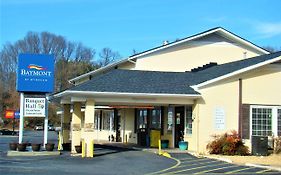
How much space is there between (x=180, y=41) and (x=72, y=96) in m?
11.2

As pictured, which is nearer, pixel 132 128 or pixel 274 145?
pixel 274 145

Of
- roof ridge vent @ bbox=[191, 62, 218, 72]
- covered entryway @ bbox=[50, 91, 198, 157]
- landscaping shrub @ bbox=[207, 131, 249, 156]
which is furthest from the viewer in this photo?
roof ridge vent @ bbox=[191, 62, 218, 72]

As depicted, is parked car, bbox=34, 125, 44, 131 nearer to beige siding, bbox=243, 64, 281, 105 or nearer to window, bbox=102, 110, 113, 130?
window, bbox=102, 110, 113, 130

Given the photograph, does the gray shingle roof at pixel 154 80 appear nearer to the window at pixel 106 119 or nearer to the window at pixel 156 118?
the window at pixel 156 118

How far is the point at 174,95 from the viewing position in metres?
23.5

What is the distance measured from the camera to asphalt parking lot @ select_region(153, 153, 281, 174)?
661 inches

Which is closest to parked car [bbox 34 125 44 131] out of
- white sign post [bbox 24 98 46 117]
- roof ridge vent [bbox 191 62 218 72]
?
roof ridge vent [bbox 191 62 218 72]

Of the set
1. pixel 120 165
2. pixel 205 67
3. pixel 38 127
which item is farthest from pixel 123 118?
pixel 38 127

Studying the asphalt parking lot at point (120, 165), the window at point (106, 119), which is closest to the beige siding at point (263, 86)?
the asphalt parking lot at point (120, 165)

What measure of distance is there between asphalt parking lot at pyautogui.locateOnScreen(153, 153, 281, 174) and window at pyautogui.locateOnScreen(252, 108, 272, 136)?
14.8 ft

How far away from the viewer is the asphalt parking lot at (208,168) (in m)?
16.8

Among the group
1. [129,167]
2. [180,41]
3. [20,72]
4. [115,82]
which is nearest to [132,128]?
[180,41]

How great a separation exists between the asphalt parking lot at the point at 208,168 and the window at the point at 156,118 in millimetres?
8319

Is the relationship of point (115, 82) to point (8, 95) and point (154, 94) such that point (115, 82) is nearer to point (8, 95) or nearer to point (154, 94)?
point (154, 94)
